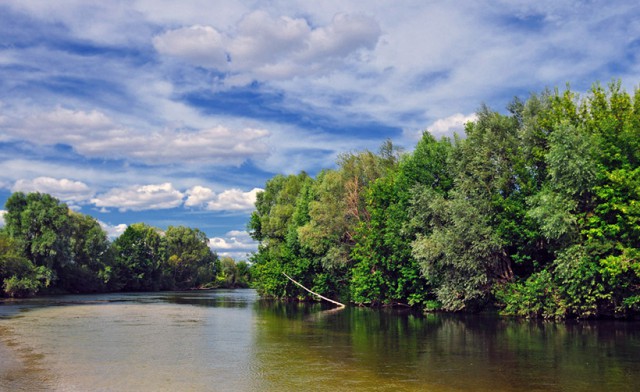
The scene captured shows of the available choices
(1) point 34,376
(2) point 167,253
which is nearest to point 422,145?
(1) point 34,376

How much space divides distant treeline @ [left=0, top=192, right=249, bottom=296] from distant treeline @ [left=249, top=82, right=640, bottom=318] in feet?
177

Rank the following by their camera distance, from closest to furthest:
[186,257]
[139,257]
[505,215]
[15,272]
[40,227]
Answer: [505,215], [15,272], [40,227], [139,257], [186,257]

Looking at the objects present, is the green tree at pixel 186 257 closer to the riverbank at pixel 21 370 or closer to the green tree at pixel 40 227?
the green tree at pixel 40 227

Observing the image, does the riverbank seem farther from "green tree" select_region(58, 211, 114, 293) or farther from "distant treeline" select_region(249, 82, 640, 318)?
"green tree" select_region(58, 211, 114, 293)

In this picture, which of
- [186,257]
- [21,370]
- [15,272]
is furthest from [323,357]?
[186,257]

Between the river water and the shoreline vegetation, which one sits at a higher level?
the shoreline vegetation

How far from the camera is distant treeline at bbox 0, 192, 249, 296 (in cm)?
9226

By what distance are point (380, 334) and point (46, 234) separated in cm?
8400

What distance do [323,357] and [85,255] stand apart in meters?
109

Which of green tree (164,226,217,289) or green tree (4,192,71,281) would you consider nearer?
green tree (4,192,71,281)

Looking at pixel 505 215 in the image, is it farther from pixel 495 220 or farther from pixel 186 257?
pixel 186 257

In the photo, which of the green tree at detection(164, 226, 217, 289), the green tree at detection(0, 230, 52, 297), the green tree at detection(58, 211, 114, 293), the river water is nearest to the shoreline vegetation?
the river water

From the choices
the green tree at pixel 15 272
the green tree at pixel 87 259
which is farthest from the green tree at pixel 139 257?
the green tree at pixel 15 272

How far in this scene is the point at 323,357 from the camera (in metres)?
24.8
